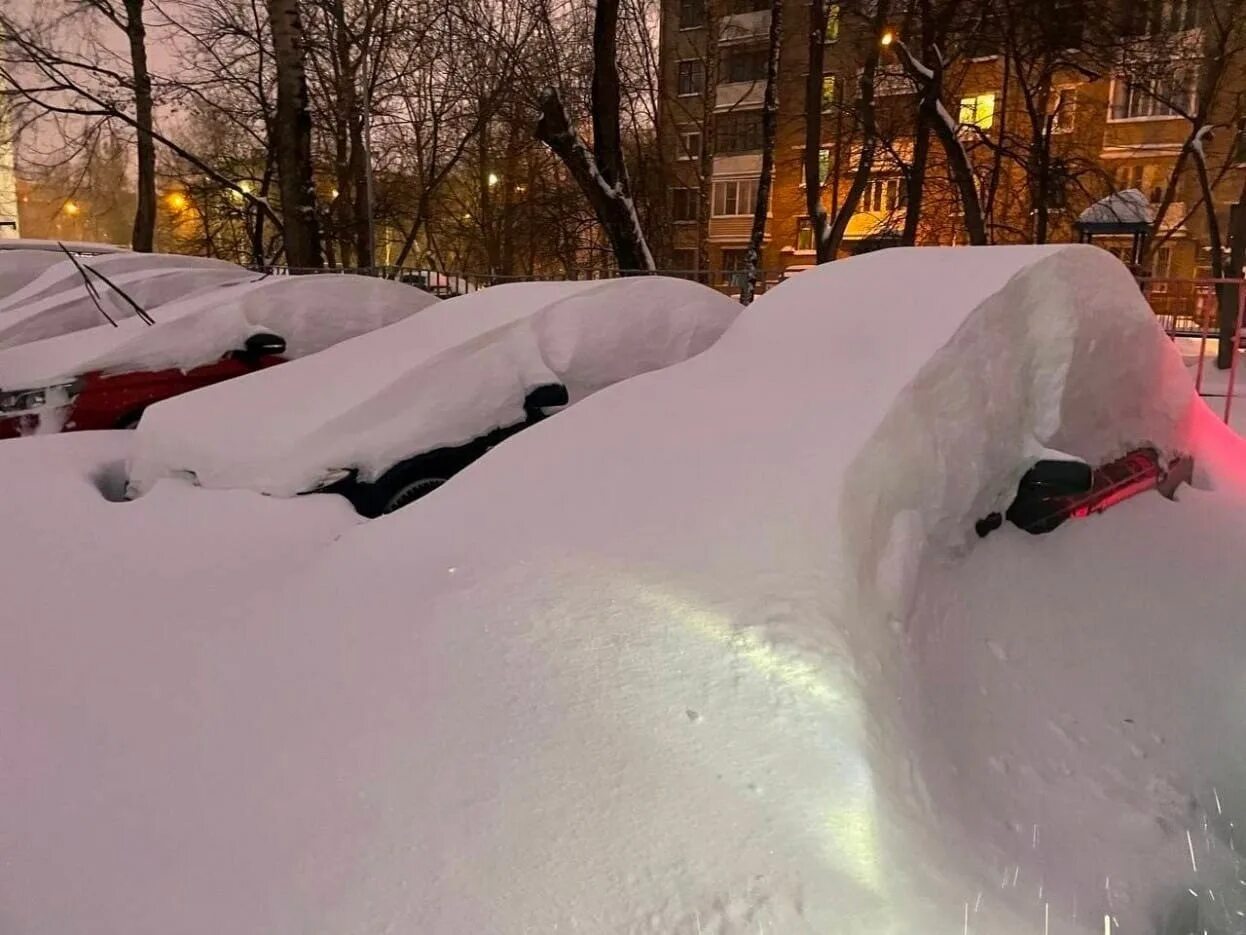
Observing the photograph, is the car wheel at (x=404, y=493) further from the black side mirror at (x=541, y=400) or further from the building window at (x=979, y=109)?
the building window at (x=979, y=109)

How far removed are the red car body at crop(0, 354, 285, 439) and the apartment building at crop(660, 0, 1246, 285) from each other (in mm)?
7533

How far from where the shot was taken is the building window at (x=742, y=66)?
33.6 meters

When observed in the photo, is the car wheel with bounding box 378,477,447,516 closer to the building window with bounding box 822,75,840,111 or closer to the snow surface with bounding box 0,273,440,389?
the snow surface with bounding box 0,273,440,389

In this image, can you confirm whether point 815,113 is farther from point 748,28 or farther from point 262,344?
point 748,28

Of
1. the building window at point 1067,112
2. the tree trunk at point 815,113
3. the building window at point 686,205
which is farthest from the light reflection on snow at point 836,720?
the building window at point 686,205

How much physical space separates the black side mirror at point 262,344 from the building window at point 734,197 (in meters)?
32.9

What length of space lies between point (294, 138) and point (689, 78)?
2710cm

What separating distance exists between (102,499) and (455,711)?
2.66 m

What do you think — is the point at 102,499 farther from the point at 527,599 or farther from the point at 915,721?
the point at 915,721

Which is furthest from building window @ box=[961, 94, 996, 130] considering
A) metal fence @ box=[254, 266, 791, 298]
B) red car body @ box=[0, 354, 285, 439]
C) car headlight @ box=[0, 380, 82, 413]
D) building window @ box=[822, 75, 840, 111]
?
car headlight @ box=[0, 380, 82, 413]

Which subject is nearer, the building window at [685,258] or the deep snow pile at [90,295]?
the deep snow pile at [90,295]

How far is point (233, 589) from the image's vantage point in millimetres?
2973

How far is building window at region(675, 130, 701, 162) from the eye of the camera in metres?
32.4

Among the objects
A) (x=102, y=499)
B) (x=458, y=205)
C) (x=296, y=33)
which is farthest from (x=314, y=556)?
(x=458, y=205)
